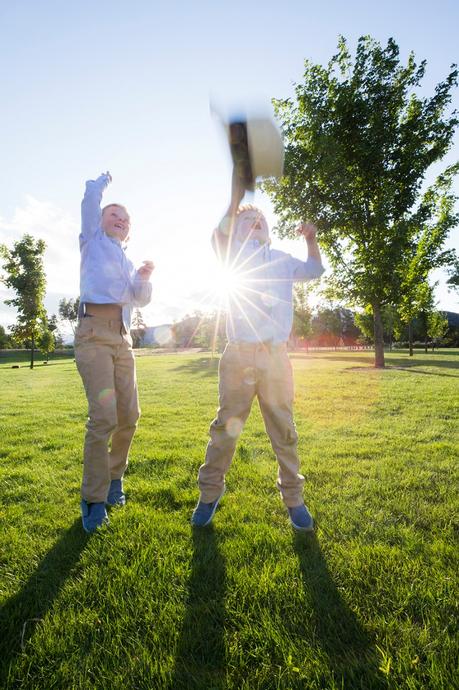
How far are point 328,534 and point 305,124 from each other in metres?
23.7

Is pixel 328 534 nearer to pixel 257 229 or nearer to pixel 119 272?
pixel 257 229

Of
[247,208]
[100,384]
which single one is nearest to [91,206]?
[247,208]

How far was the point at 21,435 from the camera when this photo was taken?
6422 millimetres

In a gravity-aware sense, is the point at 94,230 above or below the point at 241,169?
below

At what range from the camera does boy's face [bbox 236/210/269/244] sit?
3305 mm

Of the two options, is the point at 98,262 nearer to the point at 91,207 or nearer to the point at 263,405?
the point at 91,207

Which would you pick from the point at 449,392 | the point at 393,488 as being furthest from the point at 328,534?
the point at 449,392

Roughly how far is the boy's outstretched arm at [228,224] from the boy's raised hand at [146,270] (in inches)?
25.6

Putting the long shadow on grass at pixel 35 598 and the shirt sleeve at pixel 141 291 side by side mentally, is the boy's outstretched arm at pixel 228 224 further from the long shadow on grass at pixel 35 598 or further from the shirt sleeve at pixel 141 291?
the long shadow on grass at pixel 35 598

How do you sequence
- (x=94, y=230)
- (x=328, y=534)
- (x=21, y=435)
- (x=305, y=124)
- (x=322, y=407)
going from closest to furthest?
(x=328, y=534) → (x=94, y=230) → (x=21, y=435) → (x=322, y=407) → (x=305, y=124)

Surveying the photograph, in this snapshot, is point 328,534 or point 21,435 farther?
point 21,435

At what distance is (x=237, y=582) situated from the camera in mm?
2279

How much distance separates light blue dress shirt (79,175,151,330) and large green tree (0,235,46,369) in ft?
97.7

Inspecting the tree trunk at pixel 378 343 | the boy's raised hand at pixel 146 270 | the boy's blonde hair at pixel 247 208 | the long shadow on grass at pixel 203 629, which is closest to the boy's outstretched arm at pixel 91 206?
the boy's raised hand at pixel 146 270
